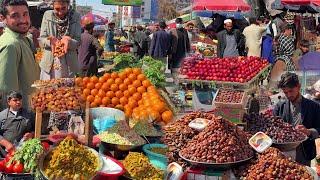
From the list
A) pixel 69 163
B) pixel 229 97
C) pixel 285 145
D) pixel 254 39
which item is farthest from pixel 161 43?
pixel 69 163

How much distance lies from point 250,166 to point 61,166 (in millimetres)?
1337

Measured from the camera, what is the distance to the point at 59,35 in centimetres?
566

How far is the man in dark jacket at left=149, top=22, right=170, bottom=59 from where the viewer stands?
13250 mm

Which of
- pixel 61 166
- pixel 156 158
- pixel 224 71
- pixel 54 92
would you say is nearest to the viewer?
pixel 61 166

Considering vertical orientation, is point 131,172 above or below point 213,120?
below

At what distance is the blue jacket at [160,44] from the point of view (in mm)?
13245

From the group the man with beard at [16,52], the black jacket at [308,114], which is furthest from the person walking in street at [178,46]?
the man with beard at [16,52]

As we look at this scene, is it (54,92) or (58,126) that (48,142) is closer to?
(58,126)

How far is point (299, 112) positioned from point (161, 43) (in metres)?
8.68

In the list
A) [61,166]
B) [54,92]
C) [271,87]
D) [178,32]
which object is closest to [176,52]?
[178,32]

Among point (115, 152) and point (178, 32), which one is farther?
point (178, 32)

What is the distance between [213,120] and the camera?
12.4 feet

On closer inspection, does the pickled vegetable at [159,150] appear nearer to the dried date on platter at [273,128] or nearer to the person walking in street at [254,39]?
the dried date on platter at [273,128]

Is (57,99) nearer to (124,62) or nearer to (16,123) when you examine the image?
(16,123)
